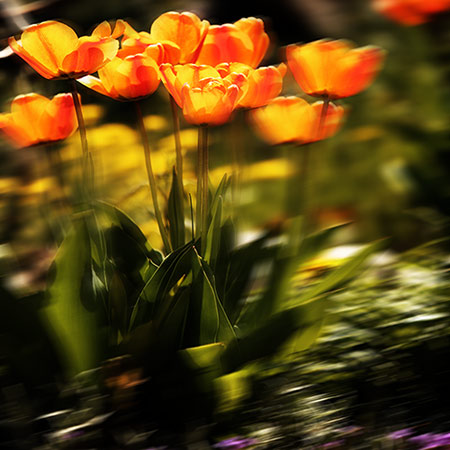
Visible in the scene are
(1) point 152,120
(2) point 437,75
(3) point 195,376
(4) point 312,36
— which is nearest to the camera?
(3) point 195,376

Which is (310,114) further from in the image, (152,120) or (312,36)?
(312,36)

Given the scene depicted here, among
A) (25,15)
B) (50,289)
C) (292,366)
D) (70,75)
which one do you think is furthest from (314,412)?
(25,15)

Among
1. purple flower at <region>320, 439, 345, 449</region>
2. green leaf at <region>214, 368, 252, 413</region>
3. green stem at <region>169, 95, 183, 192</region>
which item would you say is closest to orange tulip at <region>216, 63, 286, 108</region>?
green stem at <region>169, 95, 183, 192</region>

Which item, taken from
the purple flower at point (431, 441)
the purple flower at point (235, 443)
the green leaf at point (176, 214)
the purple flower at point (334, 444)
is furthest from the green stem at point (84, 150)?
the purple flower at point (431, 441)

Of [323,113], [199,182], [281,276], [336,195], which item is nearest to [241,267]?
[281,276]

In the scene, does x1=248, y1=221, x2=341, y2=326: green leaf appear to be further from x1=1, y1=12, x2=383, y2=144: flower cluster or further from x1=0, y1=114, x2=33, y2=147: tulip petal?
x1=0, y1=114, x2=33, y2=147: tulip petal

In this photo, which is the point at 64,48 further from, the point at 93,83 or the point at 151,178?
the point at 151,178

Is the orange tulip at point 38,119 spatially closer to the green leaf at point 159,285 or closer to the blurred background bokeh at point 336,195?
the blurred background bokeh at point 336,195
